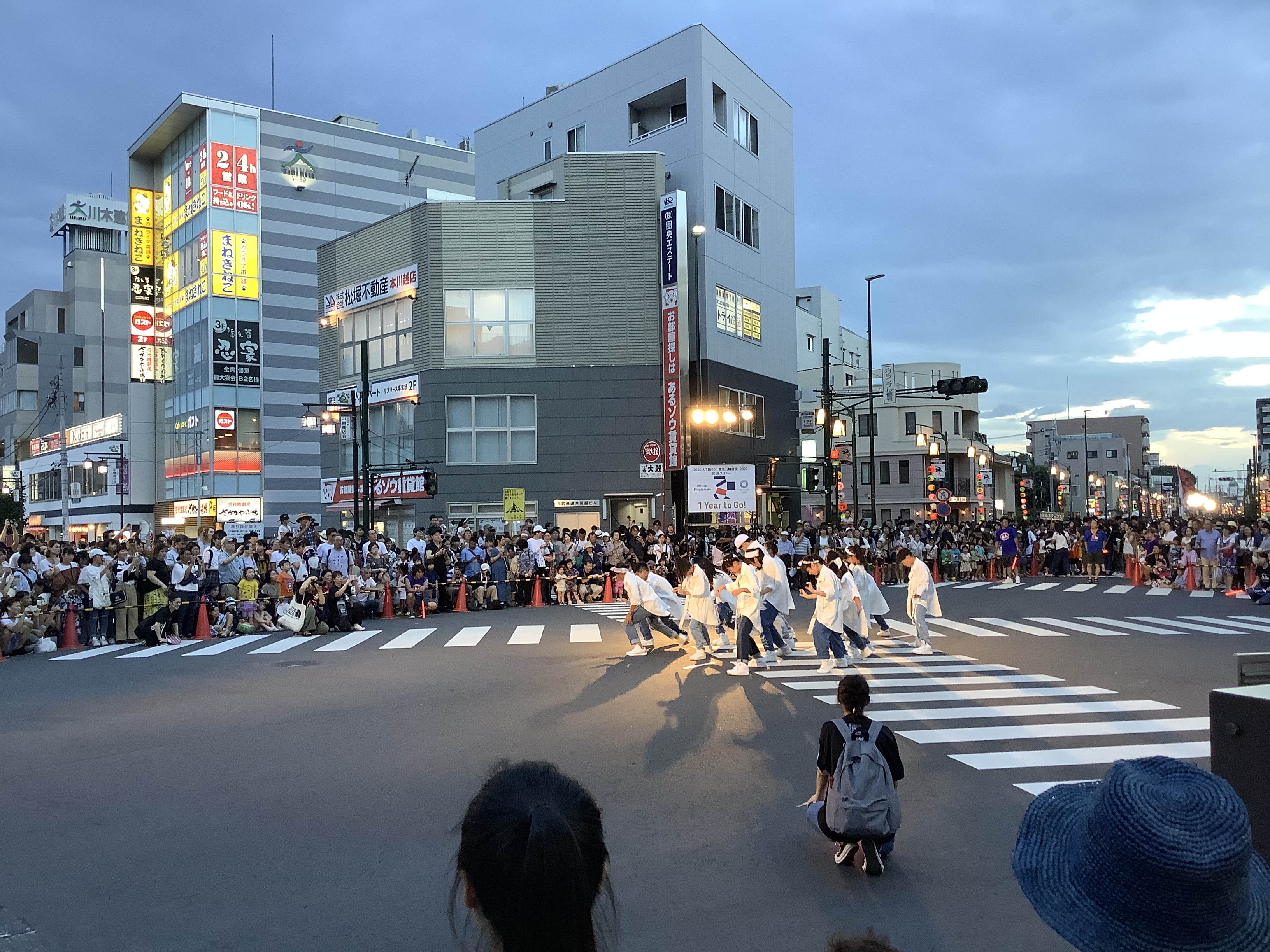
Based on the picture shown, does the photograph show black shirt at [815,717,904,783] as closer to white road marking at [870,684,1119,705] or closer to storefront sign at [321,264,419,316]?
white road marking at [870,684,1119,705]

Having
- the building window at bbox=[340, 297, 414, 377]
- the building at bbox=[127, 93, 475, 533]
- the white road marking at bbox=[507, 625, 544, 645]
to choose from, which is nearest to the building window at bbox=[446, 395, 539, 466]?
the building window at bbox=[340, 297, 414, 377]

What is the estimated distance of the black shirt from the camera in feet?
20.5

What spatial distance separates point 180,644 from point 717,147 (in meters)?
30.8

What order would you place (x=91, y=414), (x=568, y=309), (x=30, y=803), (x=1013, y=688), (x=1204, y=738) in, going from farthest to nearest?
1. (x=91, y=414)
2. (x=568, y=309)
3. (x=1013, y=688)
4. (x=1204, y=738)
5. (x=30, y=803)

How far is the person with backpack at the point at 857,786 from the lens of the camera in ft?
19.4

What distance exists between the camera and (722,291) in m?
39.8

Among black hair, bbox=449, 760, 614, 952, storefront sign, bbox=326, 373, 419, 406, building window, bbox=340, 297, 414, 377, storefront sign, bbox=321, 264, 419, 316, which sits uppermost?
storefront sign, bbox=321, 264, 419, 316

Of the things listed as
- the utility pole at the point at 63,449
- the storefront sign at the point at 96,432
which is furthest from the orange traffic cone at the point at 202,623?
the storefront sign at the point at 96,432

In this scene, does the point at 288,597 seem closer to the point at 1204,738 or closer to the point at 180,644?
the point at 180,644

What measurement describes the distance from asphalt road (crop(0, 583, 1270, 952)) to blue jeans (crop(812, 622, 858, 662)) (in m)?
0.48

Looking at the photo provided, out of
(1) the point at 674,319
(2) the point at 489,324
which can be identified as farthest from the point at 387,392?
(1) the point at 674,319

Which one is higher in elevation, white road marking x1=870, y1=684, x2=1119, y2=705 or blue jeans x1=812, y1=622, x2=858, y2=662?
blue jeans x1=812, y1=622, x2=858, y2=662

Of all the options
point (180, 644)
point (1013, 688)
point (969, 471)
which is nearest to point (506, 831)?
point (1013, 688)

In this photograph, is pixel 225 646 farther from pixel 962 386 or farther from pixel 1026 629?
pixel 962 386
